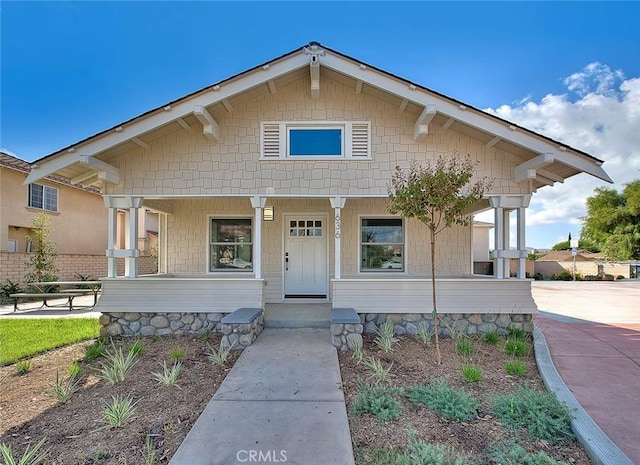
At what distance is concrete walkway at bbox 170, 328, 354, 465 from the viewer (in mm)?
3023

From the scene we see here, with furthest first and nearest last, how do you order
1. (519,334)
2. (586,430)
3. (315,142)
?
(315,142) < (519,334) < (586,430)

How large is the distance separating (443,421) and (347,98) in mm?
6523

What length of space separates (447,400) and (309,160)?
5377 millimetres

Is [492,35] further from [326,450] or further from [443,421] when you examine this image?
[326,450]

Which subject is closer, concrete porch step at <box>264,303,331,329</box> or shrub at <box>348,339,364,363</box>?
shrub at <box>348,339,364,363</box>

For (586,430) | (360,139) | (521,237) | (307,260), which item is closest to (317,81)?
(360,139)

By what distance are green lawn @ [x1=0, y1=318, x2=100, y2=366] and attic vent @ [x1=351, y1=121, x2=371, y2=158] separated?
23.7 ft

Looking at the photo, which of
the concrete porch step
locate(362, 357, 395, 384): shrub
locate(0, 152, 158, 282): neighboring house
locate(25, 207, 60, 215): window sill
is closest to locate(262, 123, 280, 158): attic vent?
the concrete porch step

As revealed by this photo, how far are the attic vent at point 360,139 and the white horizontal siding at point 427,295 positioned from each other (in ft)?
9.47

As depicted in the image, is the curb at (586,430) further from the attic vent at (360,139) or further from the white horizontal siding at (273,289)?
the white horizontal siding at (273,289)

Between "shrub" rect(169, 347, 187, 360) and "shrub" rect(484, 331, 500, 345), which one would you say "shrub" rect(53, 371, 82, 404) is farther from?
"shrub" rect(484, 331, 500, 345)

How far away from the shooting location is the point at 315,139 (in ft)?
24.7

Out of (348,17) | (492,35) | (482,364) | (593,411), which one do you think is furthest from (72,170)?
(492,35)

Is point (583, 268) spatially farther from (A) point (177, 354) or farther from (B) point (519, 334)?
(A) point (177, 354)
